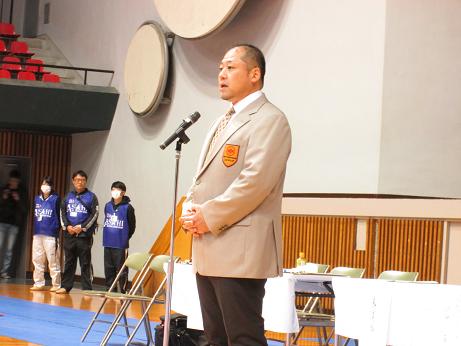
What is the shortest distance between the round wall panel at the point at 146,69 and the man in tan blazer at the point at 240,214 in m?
11.5

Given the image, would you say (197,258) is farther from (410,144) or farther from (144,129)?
(144,129)

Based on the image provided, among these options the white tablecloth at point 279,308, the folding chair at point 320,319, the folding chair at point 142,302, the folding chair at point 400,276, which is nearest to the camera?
the white tablecloth at point 279,308

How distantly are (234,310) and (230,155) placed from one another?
658 millimetres

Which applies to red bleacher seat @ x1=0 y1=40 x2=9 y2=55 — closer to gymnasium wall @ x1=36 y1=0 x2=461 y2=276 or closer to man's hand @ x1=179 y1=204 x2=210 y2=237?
gymnasium wall @ x1=36 y1=0 x2=461 y2=276

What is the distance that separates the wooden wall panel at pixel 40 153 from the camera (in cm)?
1841

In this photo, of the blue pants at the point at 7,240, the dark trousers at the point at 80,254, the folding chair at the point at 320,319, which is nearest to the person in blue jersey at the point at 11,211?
the blue pants at the point at 7,240

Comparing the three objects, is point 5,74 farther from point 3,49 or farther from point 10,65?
point 3,49

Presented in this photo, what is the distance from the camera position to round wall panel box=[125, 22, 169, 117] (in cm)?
1537

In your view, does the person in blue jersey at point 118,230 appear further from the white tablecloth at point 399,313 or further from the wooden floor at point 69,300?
the white tablecloth at point 399,313

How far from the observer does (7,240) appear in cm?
1689

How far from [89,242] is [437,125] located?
5.79 meters

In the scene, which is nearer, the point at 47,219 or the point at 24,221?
the point at 47,219

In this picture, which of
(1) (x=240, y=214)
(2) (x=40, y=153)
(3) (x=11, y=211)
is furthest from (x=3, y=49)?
(1) (x=240, y=214)

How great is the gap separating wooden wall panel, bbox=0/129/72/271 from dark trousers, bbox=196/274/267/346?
1484cm
